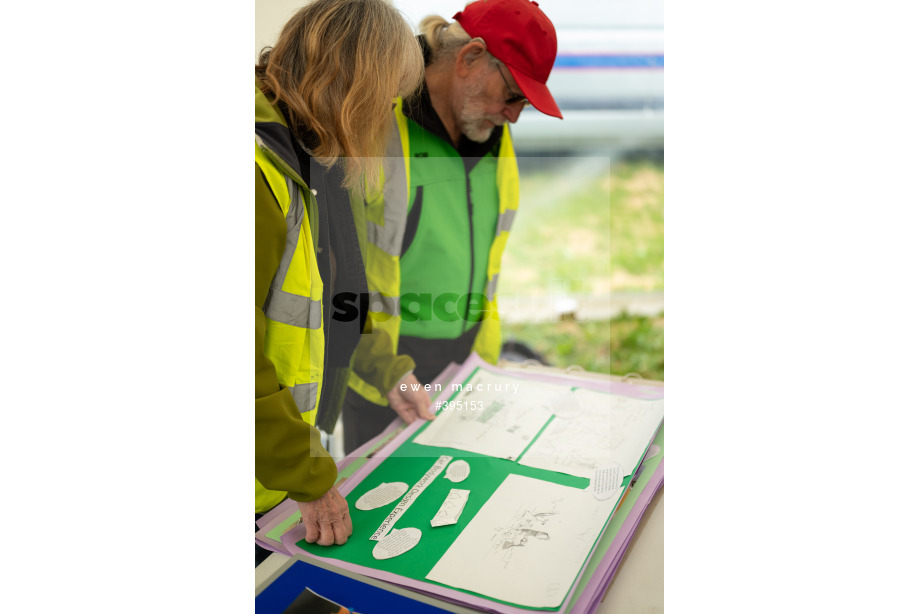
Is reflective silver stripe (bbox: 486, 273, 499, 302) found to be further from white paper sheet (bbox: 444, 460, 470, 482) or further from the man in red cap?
white paper sheet (bbox: 444, 460, 470, 482)

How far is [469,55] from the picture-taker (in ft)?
3.59

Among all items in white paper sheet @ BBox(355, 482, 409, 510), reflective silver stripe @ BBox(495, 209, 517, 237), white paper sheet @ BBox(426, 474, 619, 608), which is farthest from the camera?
reflective silver stripe @ BBox(495, 209, 517, 237)

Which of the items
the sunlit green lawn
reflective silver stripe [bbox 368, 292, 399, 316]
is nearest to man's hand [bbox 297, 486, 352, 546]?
reflective silver stripe [bbox 368, 292, 399, 316]

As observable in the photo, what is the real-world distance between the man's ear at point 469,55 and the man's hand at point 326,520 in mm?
789

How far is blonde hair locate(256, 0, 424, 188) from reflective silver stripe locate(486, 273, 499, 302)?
1.02 feet

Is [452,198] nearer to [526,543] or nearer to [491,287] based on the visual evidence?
[491,287]

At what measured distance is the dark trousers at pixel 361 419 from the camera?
1112 mm

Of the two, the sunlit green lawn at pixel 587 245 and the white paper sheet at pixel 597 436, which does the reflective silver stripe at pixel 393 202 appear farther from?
the white paper sheet at pixel 597 436

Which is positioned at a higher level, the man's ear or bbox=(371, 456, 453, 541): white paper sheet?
the man's ear

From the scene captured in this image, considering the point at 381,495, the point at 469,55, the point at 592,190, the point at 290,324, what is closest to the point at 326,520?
the point at 381,495

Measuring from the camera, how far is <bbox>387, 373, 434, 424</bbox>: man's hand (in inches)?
45.4

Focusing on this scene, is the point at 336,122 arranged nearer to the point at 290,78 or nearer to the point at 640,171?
the point at 290,78

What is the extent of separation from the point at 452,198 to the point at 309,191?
0.29m

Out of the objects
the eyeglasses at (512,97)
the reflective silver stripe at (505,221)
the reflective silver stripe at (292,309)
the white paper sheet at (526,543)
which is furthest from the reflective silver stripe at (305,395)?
the eyeglasses at (512,97)
